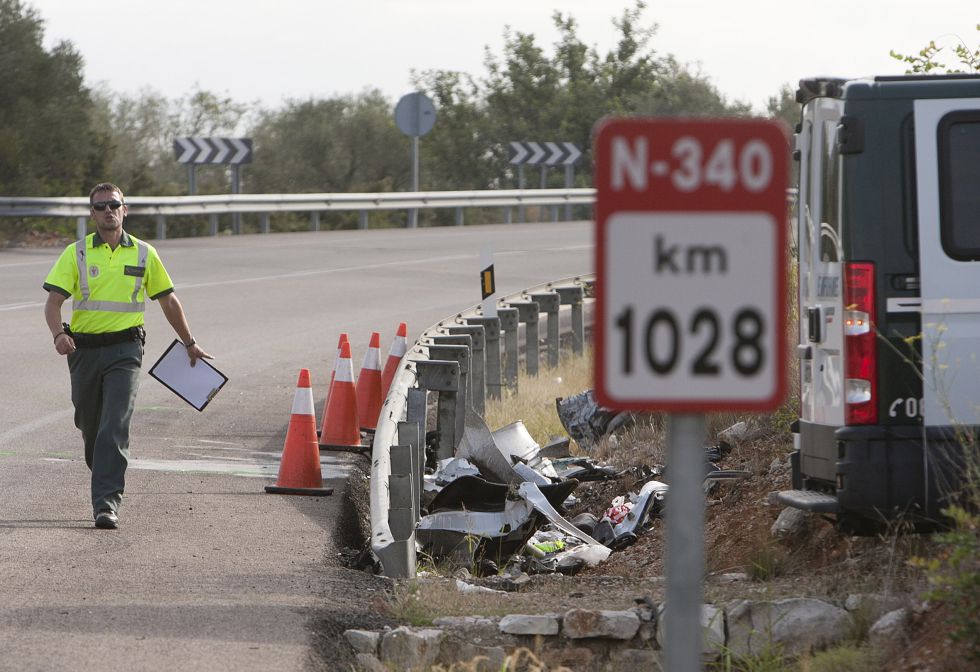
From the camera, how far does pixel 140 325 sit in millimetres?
8562

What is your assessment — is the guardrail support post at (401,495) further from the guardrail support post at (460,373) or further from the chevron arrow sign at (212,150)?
the chevron arrow sign at (212,150)

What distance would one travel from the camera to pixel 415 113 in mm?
34000

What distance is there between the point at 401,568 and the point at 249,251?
19635 millimetres

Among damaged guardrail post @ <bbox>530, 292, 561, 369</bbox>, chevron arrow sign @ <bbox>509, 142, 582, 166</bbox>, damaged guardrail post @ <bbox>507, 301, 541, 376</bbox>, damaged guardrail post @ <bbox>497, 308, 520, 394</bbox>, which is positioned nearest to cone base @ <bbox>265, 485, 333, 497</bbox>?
damaged guardrail post @ <bbox>497, 308, 520, 394</bbox>

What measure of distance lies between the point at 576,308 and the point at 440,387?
5816mm

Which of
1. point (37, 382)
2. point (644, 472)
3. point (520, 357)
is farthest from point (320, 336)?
point (644, 472)

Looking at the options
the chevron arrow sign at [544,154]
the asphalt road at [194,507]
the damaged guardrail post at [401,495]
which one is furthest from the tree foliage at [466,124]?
the damaged guardrail post at [401,495]

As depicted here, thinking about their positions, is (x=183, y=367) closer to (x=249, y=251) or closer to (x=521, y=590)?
(x=521, y=590)

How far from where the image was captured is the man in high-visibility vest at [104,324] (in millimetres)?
8258

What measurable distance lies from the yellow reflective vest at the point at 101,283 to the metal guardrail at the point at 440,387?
1.48m

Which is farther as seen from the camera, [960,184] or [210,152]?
[210,152]

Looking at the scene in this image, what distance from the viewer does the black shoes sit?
8000 mm

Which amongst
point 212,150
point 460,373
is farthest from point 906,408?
point 212,150

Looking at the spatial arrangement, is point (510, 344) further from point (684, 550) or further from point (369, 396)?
point (684, 550)
